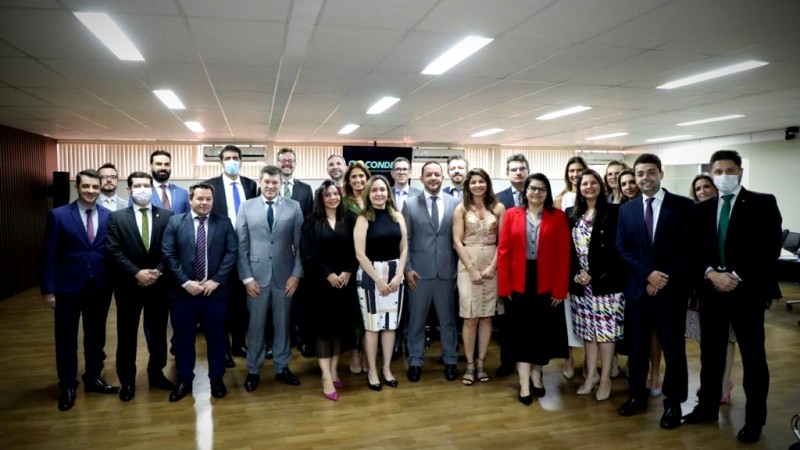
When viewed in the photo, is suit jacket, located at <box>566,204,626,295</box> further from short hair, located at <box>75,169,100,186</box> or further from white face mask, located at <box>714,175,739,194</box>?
short hair, located at <box>75,169,100,186</box>

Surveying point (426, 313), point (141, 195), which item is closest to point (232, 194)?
point (141, 195)

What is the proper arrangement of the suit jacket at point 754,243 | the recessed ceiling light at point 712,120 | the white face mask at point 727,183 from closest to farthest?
the suit jacket at point 754,243, the white face mask at point 727,183, the recessed ceiling light at point 712,120

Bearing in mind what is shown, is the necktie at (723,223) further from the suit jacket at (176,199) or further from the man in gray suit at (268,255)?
the suit jacket at (176,199)

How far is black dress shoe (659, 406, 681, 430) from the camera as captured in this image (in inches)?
123

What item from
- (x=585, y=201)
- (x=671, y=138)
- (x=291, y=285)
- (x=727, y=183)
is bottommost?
(x=291, y=285)

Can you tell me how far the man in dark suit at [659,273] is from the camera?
10.2ft

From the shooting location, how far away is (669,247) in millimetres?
3104

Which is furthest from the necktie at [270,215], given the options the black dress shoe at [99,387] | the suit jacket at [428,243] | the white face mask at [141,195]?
the black dress shoe at [99,387]

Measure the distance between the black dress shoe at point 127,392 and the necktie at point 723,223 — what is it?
4.18 metres

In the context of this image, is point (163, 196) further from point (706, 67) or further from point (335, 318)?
point (706, 67)

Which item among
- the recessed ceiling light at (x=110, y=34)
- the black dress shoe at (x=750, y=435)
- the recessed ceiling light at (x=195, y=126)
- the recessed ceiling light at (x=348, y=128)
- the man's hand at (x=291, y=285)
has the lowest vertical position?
the black dress shoe at (x=750, y=435)

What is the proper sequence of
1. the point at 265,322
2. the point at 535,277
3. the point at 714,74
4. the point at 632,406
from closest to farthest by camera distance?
the point at 632,406, the point at 535,277, the point at 265,322, the point at 714,74

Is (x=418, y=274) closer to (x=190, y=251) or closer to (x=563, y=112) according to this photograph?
→ (x=190, y=251)

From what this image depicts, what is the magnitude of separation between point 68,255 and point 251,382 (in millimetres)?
1613
